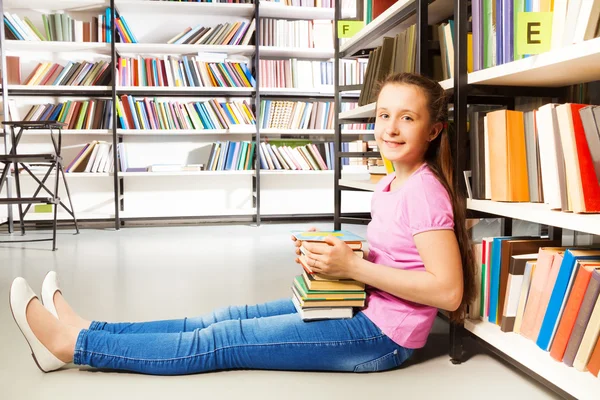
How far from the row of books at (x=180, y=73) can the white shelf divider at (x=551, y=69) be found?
315 cm

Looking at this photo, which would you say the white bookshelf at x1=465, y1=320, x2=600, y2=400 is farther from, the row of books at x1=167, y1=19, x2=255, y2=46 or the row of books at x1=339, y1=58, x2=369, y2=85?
the row of books at x1=167, y1=19, x2=255, y2=46

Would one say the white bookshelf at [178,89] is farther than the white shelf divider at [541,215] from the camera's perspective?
Yes

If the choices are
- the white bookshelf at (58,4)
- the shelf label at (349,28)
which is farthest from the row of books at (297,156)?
the shelf label at (349,28)

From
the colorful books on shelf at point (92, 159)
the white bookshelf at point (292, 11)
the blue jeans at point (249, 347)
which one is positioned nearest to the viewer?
the blue jeans at point (249, 347)

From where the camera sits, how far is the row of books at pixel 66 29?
4.12 m

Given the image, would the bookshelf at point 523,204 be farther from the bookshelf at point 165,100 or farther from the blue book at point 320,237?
the bookshelf at point 165,100

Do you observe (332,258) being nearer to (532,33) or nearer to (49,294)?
(532,33)

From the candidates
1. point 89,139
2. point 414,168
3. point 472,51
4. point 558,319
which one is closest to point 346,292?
point 414,168

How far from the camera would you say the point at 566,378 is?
3.52ft

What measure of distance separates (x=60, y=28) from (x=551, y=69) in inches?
156

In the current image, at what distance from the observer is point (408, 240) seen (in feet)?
4.14

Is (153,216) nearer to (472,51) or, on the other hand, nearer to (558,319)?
(472,51)

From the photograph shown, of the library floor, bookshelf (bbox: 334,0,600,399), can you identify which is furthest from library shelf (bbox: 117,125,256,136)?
bookshelf (bbox: 334,0,600,399)

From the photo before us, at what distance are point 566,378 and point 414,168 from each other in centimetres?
57
